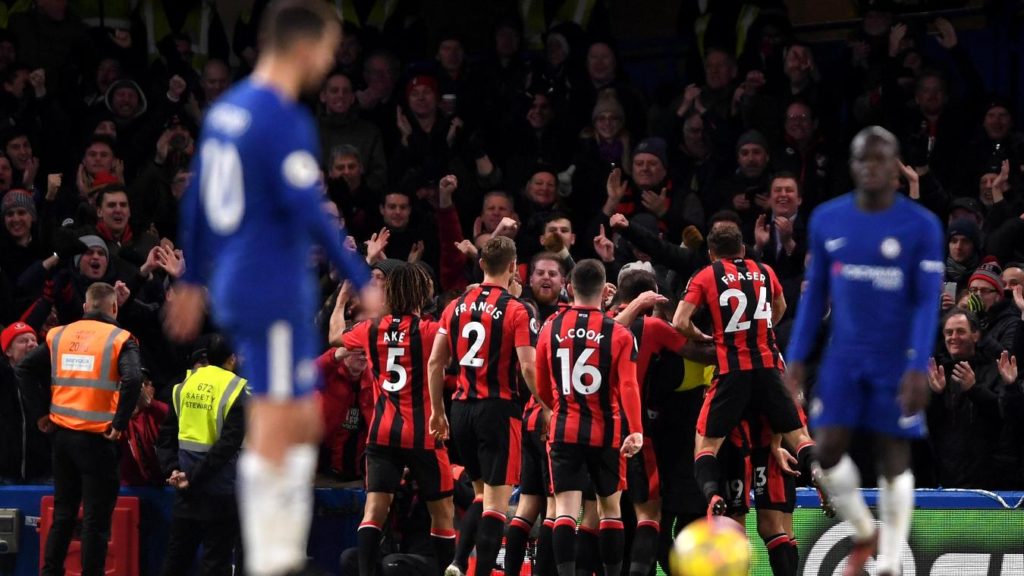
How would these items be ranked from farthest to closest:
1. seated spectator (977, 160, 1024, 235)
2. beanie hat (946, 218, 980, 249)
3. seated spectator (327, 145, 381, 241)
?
seated spectator (327, 145, 381, 241)
seated spectator (977, 160, 1024, 235)
beanie hat (946, 218, 980, 249)

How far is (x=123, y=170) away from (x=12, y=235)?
144cm

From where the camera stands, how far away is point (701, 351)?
1055cm

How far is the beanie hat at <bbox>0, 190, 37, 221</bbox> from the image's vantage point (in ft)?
47.5

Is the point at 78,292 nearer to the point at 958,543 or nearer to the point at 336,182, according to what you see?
the point at 336,182

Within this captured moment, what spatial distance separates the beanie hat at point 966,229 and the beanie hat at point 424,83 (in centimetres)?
522

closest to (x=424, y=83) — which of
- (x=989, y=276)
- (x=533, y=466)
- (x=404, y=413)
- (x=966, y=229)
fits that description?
(x=966, y=229)

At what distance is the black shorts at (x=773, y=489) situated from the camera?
10547 millimetres

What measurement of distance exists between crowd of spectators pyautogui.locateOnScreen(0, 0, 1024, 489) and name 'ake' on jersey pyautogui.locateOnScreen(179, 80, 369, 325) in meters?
6.02

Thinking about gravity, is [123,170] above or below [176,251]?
above

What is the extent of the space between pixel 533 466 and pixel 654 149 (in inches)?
169

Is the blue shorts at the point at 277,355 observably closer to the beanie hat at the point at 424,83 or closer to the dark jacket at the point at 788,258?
the dark jacket at the point at 788,258

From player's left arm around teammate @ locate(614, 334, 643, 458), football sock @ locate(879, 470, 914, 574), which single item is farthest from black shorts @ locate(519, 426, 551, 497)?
football sock @ locate(879, 470, 914, 574)

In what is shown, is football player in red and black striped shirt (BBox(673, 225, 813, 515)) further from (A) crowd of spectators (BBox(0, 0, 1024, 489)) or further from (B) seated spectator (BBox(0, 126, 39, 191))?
(B) seated spectator (BBox(0, 126, 39, 191))

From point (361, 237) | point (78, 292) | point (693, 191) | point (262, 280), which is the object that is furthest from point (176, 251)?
point (262, 280)
